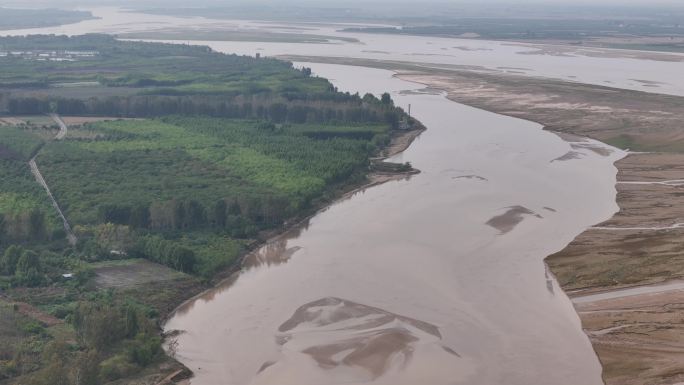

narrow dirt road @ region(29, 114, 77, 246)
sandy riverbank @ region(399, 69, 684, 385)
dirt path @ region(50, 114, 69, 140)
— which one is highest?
sandy riverbank @ region(399, 69, 684, 385)

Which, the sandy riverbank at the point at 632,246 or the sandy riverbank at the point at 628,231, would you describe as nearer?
the sandy riverbank at the point at 632,246

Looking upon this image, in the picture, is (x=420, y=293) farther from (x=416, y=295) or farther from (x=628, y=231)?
(x=628, y=231)

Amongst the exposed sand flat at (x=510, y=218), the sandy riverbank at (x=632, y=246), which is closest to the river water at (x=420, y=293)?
the exposed sand flat at (x=510, y=218)

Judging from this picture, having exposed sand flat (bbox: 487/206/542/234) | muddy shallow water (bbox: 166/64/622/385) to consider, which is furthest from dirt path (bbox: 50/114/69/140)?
exposed sand flat (bbox: 487/206/542/234)

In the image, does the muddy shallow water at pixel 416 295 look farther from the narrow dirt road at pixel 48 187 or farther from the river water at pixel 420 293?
the narrow dirt road at pixel 48 187

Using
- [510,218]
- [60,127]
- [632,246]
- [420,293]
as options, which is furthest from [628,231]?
[60,127]

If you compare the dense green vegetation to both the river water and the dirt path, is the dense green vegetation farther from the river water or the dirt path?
the river water

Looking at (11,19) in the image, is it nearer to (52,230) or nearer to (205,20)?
(205,20)
